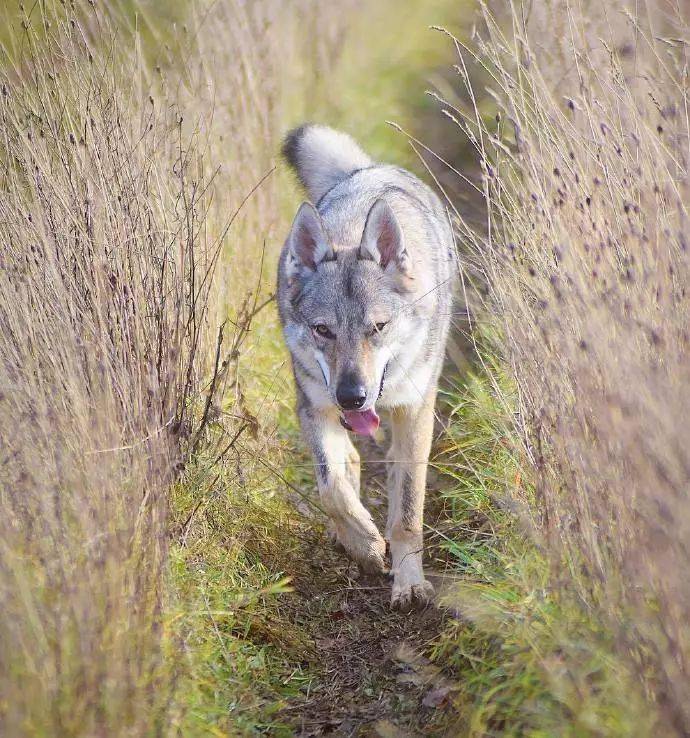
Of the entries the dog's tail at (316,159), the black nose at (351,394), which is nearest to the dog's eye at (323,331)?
the black nose at (351,394)

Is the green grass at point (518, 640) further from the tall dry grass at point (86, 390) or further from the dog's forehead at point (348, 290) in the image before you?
the tall dry grass at point (86, 390)

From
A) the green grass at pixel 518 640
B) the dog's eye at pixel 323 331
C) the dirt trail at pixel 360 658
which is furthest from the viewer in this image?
the dog's eye at pixel 323 331

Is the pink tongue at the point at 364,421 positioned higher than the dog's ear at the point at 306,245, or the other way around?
the dog's ear at the point at 306,245

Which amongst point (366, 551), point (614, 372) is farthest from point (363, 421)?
point (614, 372)

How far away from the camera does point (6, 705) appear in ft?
Answer: 8.54

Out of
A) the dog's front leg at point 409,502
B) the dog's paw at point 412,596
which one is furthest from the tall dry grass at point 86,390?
the dog's paw at point 412,596

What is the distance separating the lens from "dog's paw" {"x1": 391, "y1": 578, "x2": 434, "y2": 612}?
4.14 m

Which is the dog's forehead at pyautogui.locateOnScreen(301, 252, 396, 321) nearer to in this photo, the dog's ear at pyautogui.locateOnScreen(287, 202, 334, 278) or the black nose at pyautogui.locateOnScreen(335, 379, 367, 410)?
the dog's ear at pyautogui.locateOnScreen(287, 202, 334, 278)

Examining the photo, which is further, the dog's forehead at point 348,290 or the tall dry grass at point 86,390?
the dog's forehead at point 348,290

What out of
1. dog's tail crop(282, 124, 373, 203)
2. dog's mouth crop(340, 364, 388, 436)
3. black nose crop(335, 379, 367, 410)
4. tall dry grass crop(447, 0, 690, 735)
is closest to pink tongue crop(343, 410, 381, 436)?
dog's mouth crop(340, 364, 388, 436)

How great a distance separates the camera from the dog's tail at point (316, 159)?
239 inches

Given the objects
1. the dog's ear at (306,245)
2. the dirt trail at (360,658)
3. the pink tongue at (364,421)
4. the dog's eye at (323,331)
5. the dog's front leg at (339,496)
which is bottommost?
the dirt trail at (360,658)

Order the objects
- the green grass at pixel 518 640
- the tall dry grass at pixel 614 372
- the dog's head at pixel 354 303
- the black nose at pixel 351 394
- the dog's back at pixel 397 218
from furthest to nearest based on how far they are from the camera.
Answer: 1. the dog's back at pixel 397 218
2. the dog's head at pixel 354 303
3. the black nose at pixel 351 394
4. the green grass at pixel 518 640
5. the tall dry grass at pixel 614 372

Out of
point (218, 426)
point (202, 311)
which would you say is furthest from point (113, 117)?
point (218, 426)
